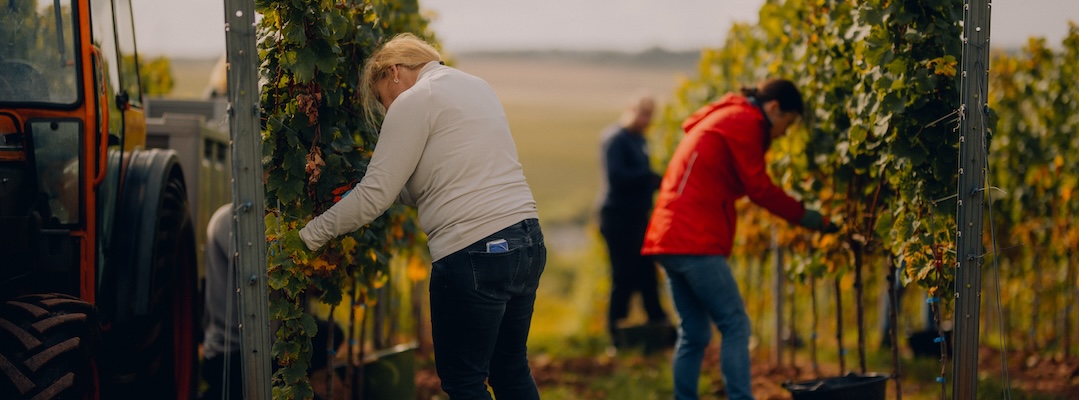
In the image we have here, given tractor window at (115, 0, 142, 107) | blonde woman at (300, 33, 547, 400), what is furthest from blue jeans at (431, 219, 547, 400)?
Result: tractor window at (115, 0, 142, 107)

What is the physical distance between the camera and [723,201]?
14.0 ft

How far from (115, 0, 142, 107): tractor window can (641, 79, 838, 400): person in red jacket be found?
2.37 meters

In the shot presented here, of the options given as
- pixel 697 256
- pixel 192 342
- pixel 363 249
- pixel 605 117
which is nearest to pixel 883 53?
pixel 697 256

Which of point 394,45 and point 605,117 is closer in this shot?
point 394,45

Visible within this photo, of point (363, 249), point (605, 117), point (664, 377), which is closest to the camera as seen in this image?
point (363, 249)

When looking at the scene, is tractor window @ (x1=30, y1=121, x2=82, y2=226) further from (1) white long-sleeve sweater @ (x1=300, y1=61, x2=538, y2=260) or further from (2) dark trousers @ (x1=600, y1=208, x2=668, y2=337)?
(2) dark trousers @ (x1=600, y1=208, x2=668, y2=337)

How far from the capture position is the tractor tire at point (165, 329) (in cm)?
372

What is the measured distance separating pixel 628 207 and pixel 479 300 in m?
4.22

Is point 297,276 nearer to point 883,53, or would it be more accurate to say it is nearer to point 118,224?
point 118,224

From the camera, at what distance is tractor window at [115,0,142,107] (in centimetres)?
450

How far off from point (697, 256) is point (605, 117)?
3588 centimetres

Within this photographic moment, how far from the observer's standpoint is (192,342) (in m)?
4.56

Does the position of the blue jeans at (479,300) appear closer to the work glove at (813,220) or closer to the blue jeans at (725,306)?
the blue jeans at (725,306)

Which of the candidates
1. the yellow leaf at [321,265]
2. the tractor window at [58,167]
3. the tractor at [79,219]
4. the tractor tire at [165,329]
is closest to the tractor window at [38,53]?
the tractor at [79,219]
